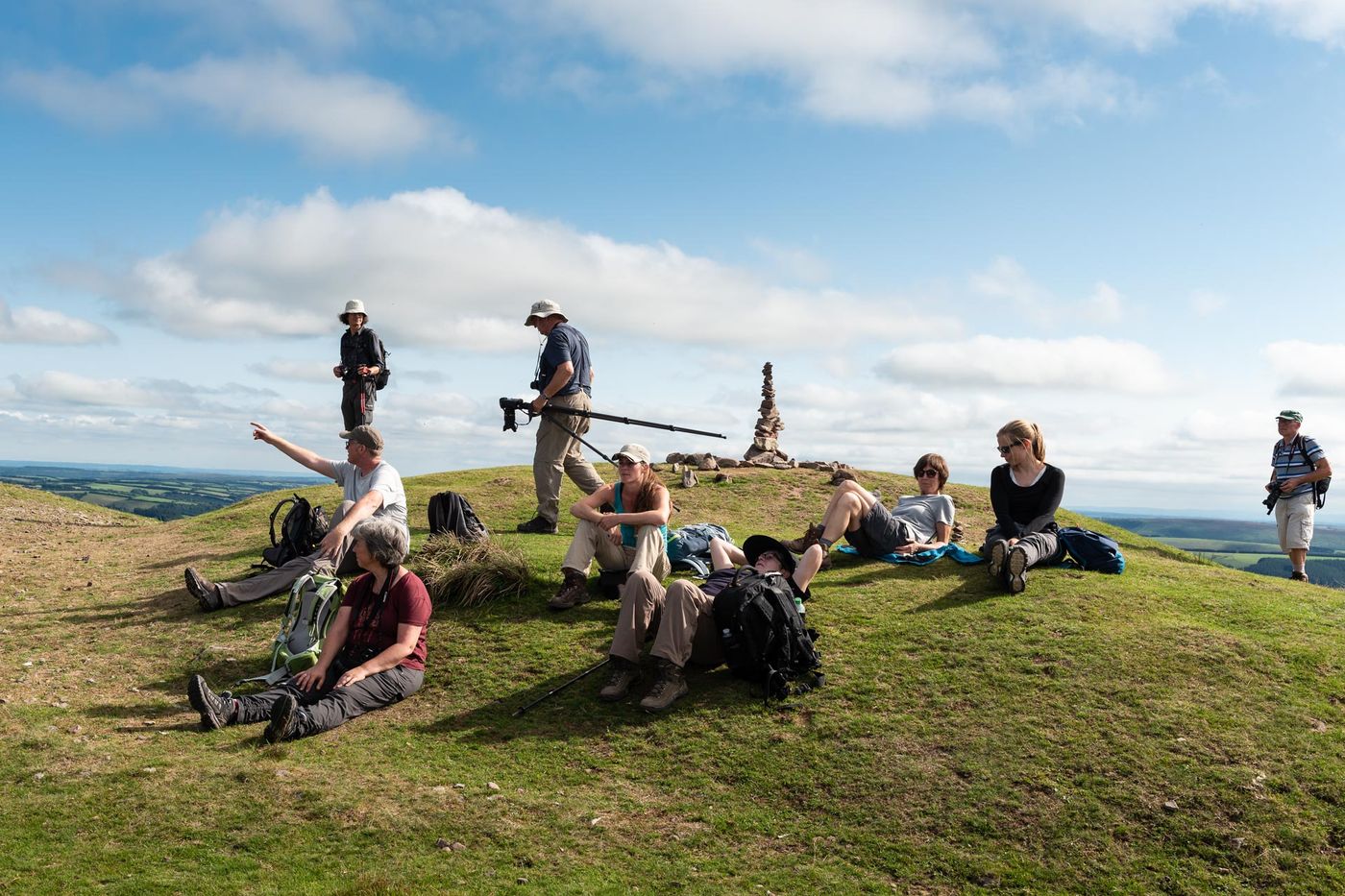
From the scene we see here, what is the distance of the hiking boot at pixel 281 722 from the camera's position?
6.96 m

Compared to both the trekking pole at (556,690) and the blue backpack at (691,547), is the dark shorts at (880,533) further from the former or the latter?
the trekking pole at (556,690)

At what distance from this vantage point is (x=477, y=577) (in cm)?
997

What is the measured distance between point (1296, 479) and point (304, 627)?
516 inches

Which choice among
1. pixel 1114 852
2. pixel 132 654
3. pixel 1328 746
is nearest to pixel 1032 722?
pixel 1114 852

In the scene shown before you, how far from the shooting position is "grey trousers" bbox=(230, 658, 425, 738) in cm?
723

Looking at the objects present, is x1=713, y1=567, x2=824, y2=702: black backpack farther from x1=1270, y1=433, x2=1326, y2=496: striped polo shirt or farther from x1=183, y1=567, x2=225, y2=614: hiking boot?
A: x1=1270, y1=433, x2=1326, y2=496: striped polo shirt

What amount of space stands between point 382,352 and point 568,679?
853 cm

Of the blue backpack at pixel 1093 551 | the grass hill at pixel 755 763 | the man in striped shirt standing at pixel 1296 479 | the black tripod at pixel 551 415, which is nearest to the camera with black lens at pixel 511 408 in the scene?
the black tripod at pixel 551 415

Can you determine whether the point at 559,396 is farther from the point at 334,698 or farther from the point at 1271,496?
the point at 1271,496

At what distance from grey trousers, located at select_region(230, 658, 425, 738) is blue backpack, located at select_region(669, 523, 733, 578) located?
3.47 metres

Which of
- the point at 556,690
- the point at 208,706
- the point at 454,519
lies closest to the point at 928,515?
the point at 556,690

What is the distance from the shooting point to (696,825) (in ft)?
19.7

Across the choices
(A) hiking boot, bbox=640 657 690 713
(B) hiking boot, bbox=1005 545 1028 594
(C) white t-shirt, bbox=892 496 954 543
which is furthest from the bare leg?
(A) hiking boot, bbox=640 657 690 713

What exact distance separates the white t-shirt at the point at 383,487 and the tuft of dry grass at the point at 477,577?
70 cm
